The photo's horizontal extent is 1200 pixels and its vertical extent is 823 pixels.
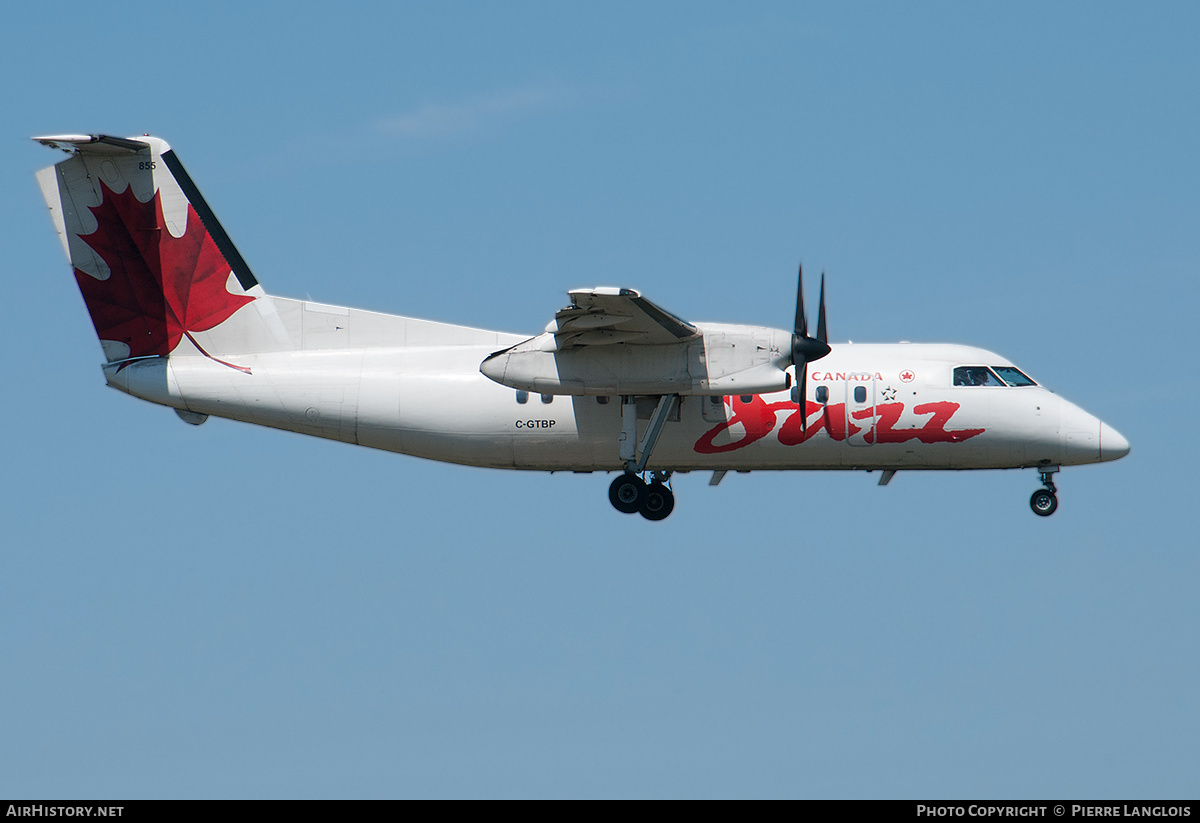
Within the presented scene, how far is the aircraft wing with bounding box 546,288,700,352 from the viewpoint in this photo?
22531 millimetres

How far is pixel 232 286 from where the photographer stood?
26531 mm

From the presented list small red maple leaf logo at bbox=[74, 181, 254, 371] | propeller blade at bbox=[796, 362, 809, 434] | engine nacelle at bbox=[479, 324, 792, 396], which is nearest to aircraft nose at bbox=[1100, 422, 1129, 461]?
propeller blade at bbox=[796, 362, 809, 434]

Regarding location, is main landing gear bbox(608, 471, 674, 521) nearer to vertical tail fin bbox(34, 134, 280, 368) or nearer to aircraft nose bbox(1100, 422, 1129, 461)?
vertical tail fin bbox(34, 134, 280, 368)

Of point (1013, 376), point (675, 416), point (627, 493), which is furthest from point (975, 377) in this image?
point (627, 493)

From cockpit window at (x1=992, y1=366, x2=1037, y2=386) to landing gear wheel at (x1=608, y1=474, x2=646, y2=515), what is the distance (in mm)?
6709

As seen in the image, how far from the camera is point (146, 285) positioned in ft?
85.9

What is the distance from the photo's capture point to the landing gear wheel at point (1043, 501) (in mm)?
26047

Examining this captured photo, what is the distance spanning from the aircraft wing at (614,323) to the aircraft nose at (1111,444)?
7881 millimetres

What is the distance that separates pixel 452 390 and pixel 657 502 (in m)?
4.21
